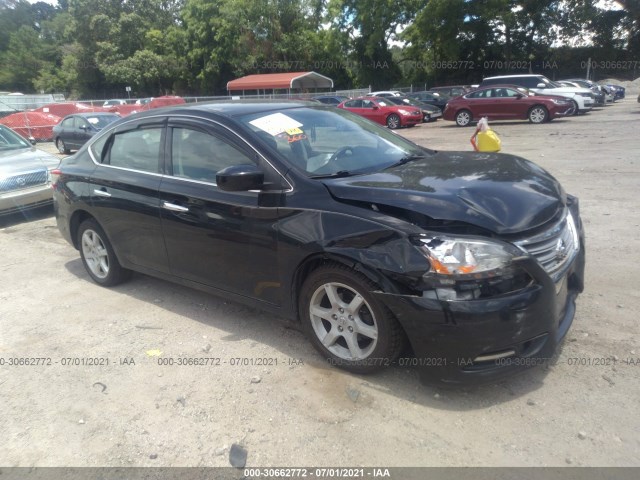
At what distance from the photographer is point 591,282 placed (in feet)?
14.9

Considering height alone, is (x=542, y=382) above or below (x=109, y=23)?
below

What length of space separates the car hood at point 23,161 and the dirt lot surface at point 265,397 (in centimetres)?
397

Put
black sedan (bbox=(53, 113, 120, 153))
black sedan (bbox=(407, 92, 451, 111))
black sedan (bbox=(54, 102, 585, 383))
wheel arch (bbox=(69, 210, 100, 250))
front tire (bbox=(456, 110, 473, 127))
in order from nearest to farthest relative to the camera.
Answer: black sedan (bbox=(54, 102, 585, 383)) → wheel arch (bbox=(69, 210, 100, 250)) → black sedan (bbox=(53, 113, 120, 153)) → front tire (bbox=(456, 110, 473, 127)) → black sedan (bbox=(407, 92, 451, 111))

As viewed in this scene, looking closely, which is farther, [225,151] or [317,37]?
[317,37]

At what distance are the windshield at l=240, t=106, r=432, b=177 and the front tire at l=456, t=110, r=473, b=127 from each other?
19.3 m

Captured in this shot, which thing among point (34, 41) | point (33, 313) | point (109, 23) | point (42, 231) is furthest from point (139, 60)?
point (33, 313)

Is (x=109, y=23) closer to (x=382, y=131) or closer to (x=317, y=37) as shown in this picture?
(x=317, y=37)

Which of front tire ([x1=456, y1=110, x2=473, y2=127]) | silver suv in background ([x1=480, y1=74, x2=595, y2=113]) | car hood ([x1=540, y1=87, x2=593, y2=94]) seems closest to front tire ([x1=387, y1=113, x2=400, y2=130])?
front tire ([x1=456, y1=110, x2=473, y2=127])

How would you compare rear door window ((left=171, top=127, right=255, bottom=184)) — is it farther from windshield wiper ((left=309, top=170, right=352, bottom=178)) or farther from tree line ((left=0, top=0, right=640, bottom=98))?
tree line ((left=0, top=0, right=640, bottom=98))

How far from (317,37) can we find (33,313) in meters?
52.4

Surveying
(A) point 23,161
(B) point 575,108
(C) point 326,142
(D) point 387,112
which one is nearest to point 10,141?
(A) point 23,161

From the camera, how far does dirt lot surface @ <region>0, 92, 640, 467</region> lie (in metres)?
2.73

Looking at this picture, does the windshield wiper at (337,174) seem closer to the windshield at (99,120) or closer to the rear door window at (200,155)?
the rear door window at (200,155)

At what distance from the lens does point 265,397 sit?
10.7 feet
